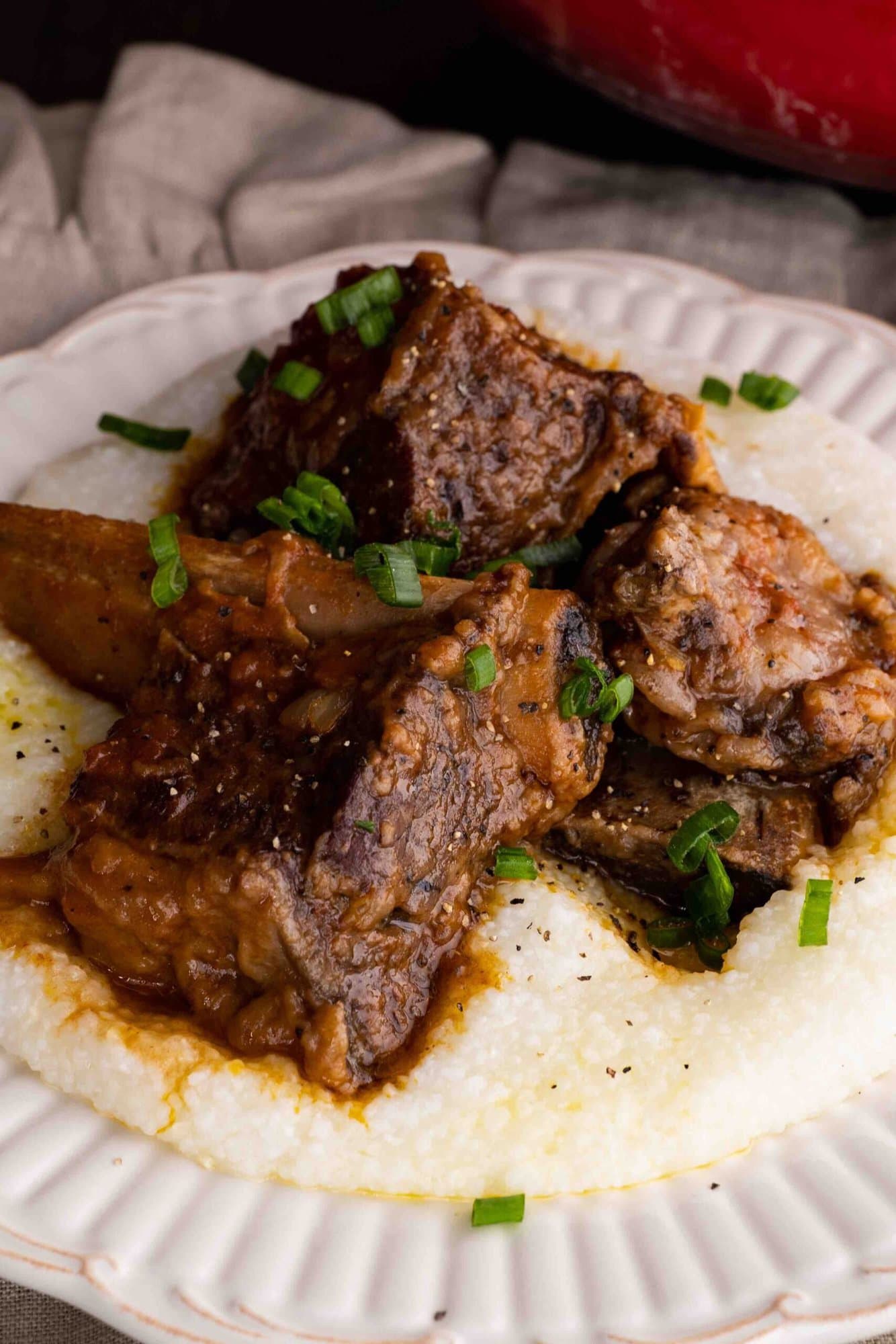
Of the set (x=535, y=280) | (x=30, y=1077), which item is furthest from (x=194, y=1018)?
(x=535, y=280)

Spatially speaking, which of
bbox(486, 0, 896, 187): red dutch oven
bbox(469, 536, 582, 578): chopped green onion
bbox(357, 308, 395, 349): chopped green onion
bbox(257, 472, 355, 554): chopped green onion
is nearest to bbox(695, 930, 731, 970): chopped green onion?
bbox(469, 536, 582, 578): chopped green onion

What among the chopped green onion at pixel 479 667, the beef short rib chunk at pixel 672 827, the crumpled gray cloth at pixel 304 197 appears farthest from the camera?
the crumpled gray cloth at pixel 304 197

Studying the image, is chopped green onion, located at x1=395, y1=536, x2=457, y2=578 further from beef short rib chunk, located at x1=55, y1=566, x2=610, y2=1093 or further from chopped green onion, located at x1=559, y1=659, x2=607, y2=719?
chopped green onion, located at x1=559, y1=659, x2=607, y2=719

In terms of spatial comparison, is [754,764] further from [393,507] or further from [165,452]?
[165,452]

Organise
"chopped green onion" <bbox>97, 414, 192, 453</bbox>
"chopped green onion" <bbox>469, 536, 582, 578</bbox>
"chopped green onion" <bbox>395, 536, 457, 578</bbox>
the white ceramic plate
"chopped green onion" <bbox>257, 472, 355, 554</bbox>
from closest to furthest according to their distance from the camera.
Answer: the white ceramic plate → "chopped green onion" <bbox>395, 536, 457, 578</bbox> → "chopped green onion" <bbox>257, 472, 355, 554</bbox> → "chopped green onion" <bbox>469, 536, 582, 578</bbox> → "chopped green onion" <bbox>97, 414, 192, 453</bbox>

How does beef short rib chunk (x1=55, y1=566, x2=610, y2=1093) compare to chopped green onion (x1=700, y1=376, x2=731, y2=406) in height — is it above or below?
below

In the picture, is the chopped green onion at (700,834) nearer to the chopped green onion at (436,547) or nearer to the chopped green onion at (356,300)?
the chopped green onion at (436,547)

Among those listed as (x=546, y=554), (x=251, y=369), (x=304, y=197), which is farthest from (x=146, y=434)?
(x=304, y=197)

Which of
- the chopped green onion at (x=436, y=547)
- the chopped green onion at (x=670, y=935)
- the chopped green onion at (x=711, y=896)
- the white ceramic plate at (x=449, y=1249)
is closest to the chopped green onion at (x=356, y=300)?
the chopped green onion at (x=436, y=547)
